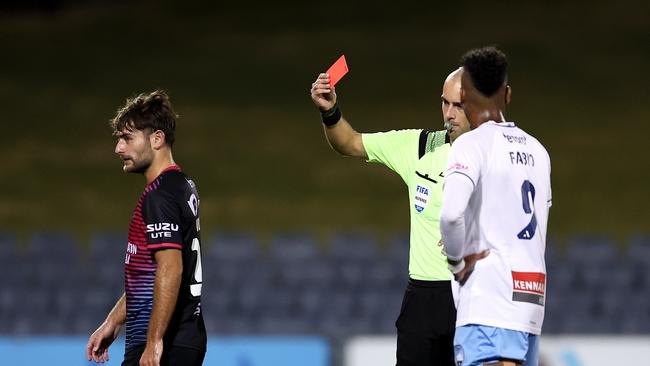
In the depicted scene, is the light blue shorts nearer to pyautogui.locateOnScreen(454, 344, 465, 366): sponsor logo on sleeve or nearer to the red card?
pyautogui.locateOnScreen(454, 344, 465, 366): sponsor logo on sleeve

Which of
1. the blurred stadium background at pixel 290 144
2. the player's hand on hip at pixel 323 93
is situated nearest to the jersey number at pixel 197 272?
the player's hand on hip at pixel 323 93

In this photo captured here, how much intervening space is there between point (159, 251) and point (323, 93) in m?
1.04

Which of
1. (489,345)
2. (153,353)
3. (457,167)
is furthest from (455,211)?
(153,353)

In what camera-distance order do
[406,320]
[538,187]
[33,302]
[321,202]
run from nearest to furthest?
1. [538,187]
2. [406,320]
3. [33,302]
4. [321,202]

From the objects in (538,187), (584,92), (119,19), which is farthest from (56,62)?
(538,187)

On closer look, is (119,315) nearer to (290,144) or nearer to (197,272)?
(197,272)

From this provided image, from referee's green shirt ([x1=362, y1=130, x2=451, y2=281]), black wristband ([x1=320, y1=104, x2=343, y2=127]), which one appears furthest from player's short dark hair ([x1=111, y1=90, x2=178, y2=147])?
referee's green shirt ([x1=362, y1=130, x2=451, y2=281])

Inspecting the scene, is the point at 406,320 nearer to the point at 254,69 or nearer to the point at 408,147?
the point at 408,147

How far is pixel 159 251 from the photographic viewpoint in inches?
129

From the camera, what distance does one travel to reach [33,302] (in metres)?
10.2

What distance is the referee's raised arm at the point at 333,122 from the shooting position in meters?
3.96

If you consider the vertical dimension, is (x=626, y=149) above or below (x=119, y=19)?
below

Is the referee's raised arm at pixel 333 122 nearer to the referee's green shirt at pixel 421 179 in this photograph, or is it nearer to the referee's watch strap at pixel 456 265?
the referee's green shirt at pixel 421 179

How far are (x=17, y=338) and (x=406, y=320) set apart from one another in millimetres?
2841
